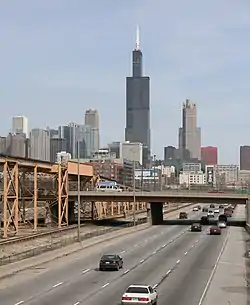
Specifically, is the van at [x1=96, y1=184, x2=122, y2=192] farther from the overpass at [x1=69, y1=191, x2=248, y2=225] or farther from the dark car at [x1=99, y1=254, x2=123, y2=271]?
the dark car at [x1=99, y1=254, x2=123, y2=271]

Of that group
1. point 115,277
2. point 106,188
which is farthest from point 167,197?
point 115,277

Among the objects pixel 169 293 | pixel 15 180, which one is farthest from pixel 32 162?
pixel 169 293

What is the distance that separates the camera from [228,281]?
129ft

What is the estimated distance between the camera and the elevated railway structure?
8031 centimetres

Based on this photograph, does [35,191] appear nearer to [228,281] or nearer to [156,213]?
[156,213]

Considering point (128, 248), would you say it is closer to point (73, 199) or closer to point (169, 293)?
point (169, 293)

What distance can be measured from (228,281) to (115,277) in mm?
6977

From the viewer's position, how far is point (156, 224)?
4535 inches

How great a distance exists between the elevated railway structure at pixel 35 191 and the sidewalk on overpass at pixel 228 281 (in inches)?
1119

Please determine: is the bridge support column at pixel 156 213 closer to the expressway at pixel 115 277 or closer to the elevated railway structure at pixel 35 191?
the elevated railway structure at pixel 35 191

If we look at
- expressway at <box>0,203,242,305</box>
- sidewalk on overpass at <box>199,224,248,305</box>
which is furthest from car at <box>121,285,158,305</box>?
sidewalk on overpass at <box>199,224,248,305</box>

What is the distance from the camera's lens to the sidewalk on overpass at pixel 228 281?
31594 mm

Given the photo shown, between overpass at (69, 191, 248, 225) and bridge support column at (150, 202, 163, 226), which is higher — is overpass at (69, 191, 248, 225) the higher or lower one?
the higher one

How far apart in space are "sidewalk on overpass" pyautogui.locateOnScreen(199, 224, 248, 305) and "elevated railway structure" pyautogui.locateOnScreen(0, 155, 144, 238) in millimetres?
28426
